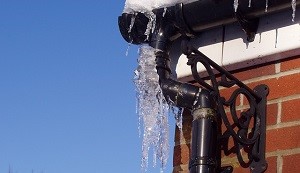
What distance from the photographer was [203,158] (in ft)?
10.4

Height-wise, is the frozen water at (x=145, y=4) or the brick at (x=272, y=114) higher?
the frozen water at (x=145, y=4)

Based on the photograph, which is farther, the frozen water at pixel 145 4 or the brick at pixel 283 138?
the frozen water at pixel 145 4

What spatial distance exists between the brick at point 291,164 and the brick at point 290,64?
36 cm

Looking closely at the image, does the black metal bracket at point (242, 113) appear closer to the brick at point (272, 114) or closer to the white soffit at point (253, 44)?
the brick at point (272, 114)

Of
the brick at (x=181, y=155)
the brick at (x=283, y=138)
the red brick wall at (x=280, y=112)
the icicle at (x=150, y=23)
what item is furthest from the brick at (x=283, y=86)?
the icicle at (x=150, y=23)

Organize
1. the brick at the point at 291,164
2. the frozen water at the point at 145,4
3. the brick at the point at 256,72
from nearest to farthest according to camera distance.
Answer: the brick at the point at 291,164
the brick at the point at 256,72
the frozen water at the point at 145,4

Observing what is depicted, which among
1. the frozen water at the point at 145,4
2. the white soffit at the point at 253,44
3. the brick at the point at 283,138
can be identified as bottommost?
the brick at the point at 283,138

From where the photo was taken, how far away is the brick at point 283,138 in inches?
123

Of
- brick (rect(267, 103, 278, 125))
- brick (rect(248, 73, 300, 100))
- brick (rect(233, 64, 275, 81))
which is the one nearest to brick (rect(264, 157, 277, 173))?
brick (rect(267, 103, 278, 125))

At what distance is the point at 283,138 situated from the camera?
314cm

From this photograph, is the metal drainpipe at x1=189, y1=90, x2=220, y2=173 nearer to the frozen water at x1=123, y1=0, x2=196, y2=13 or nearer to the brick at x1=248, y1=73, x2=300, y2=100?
the brick at x1=248, y1=73, x2=300, y2=100

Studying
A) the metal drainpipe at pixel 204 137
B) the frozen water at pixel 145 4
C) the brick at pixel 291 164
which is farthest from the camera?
the frozen water at pixel 145 4

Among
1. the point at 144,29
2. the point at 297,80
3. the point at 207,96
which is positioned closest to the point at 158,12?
the point at 144,29

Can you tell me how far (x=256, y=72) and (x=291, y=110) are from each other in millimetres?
244
